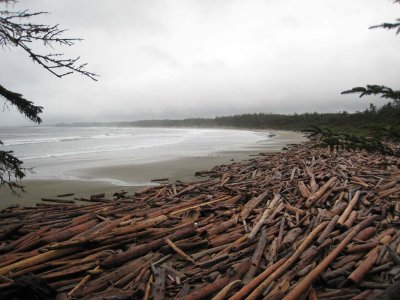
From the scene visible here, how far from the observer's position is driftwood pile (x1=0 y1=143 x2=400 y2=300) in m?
3.41

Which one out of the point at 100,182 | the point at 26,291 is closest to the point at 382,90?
the point at 26,291

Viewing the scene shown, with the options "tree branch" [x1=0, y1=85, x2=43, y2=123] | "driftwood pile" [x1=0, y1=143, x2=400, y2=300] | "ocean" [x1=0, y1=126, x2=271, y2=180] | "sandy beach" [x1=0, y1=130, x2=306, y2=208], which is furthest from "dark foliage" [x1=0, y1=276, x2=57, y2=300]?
"ocean" [x1=0, y1=126, x2=271, y2=180]

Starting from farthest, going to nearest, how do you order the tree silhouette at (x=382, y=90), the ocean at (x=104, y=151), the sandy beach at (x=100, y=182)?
the ocean at (x=104, y=151) → the sandy beach at (x=100, y=182) → the tree silhouette at (x=382, y=90)

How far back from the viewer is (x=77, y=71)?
5.36 meters

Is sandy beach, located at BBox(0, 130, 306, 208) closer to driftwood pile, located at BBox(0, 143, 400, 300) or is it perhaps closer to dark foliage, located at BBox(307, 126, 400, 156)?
driftwood pile, located at BBox(0, 143, 400, 300)

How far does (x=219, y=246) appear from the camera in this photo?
4.54 metres

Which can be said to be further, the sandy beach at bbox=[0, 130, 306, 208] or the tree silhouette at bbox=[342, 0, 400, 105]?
the sandy beach at bbox=[0, 130, 306, 208]

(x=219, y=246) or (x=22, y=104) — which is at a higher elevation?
(x=22, y=104)

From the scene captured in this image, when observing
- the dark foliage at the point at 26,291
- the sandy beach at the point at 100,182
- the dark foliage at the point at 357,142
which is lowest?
the sandy beach at the point at 100,182

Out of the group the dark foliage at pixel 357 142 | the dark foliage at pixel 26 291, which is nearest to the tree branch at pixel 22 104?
the dark foliage at pixel 26 291

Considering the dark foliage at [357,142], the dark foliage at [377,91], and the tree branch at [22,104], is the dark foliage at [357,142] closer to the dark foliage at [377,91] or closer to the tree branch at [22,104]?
the dark foliage at [377,91]

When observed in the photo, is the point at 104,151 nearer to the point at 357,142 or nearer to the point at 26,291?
the point at 26,291

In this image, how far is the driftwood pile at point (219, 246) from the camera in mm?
3414

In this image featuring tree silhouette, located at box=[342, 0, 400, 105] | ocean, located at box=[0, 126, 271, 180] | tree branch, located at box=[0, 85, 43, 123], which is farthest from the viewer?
ocean, located at box=[0, 126, 271, 180]
